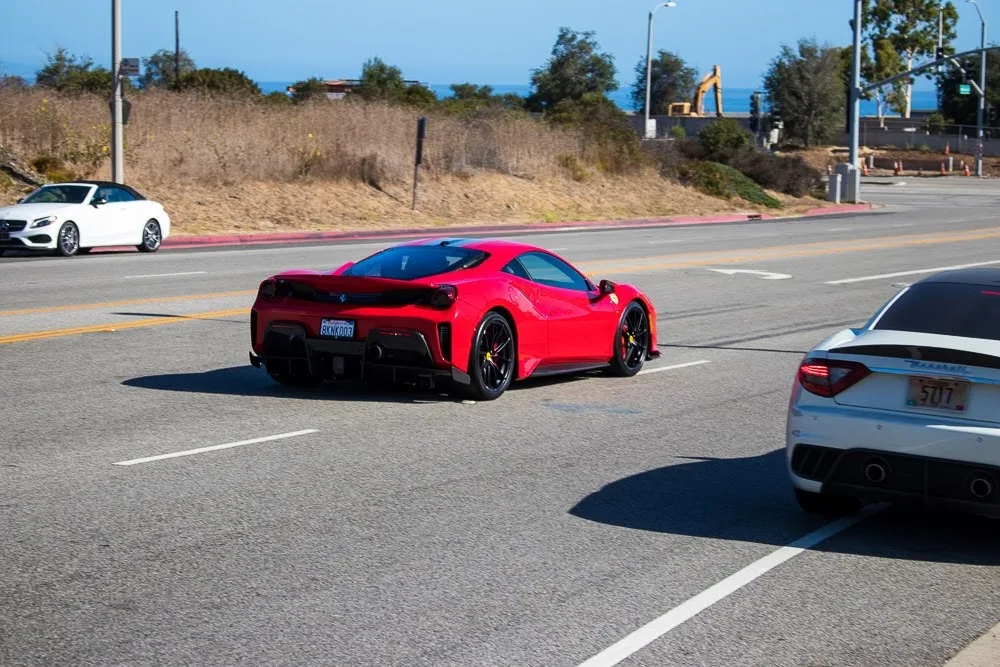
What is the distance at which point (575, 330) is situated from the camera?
1193 cm

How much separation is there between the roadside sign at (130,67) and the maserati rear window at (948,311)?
83.4 ft

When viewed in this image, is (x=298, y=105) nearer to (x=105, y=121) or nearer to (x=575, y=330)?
(x=105, y=121)

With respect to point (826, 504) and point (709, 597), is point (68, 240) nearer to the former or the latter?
point (826, 504)

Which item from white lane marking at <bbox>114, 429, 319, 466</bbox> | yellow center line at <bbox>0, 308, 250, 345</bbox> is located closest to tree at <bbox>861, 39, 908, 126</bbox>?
yellow center line at <bbox>0, 308, 250, 345</bbox>

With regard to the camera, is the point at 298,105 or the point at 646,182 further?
the point at 646,182

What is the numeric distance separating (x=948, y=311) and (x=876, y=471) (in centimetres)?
119

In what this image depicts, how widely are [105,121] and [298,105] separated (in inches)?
295

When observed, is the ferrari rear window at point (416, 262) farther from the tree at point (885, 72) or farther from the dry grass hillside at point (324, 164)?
the tree at point (885, 72)

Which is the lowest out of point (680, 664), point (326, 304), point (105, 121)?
point (680, 664)

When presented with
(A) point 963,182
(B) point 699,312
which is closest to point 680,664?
(B) point 699,312

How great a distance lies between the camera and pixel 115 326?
49.3ft

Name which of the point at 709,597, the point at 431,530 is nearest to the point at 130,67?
the point at 431,530

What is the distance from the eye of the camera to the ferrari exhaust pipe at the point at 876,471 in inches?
273

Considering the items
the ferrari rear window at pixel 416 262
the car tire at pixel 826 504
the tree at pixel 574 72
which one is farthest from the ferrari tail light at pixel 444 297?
the tree at pixel 574 72
